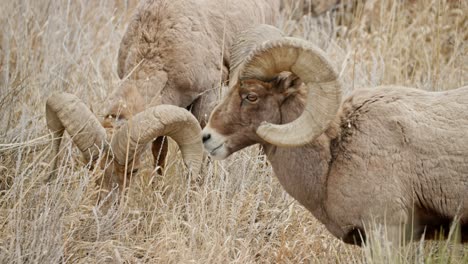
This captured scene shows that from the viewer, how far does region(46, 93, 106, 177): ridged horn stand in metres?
6.46

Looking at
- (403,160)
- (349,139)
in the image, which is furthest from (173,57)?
(403,160)

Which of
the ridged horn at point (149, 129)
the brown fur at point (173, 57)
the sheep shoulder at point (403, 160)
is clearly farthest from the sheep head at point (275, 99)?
the brown fur at point (173, 57)

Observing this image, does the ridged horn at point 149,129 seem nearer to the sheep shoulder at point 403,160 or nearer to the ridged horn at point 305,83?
the ridged horn at point 305,83

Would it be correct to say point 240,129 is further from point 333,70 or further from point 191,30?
point 191,30

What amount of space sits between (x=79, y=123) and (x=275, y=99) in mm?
1714

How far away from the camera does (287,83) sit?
18.2 feet

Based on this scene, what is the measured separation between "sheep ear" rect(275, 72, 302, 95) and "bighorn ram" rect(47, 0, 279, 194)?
1.15 metres

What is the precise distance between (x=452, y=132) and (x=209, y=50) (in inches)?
109

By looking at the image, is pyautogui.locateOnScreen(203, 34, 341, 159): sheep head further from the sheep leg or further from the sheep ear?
the sheep leg

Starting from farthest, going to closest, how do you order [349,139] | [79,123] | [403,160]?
1. [79,123]
2. [349,139]
3. [403,160]

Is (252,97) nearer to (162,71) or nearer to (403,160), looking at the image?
(403,160)

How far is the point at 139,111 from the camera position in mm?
7082

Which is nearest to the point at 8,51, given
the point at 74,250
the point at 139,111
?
the point at 139,111

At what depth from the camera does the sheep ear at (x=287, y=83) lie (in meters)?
5.53
